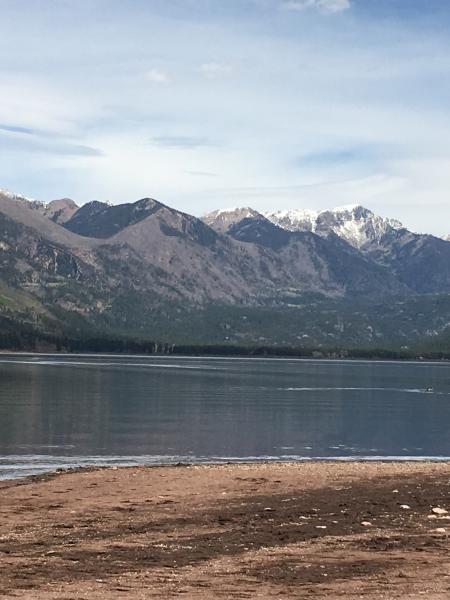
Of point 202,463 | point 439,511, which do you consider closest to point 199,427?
point 202,463

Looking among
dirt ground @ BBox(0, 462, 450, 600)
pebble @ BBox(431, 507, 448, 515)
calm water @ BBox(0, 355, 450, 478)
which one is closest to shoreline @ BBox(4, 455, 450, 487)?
calm water @ BBox(0, 355, 450, 478)

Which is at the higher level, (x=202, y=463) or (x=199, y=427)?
(x=202, y=463)

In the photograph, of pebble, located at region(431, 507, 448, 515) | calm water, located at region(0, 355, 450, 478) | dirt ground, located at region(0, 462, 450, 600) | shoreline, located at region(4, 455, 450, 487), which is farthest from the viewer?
calm water, located at region(0, 355, 450, 478)

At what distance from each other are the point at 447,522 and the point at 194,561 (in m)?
14.5

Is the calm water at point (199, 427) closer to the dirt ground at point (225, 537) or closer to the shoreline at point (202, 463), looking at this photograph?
the shoreline at point (202, 463)

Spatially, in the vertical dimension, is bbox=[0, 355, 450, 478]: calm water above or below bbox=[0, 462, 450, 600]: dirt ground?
below

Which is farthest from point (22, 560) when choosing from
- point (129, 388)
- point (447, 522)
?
point (129, 388)

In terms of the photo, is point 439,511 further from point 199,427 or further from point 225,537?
point 199,427

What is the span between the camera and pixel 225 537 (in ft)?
119

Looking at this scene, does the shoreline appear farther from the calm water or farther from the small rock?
the small rock

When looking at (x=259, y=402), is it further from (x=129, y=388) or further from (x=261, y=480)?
(x=261, y=480)

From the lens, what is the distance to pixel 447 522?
40312 millimetres

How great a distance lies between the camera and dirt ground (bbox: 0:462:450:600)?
27094mm

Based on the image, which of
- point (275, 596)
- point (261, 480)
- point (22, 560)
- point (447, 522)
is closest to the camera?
point (275, 596)
